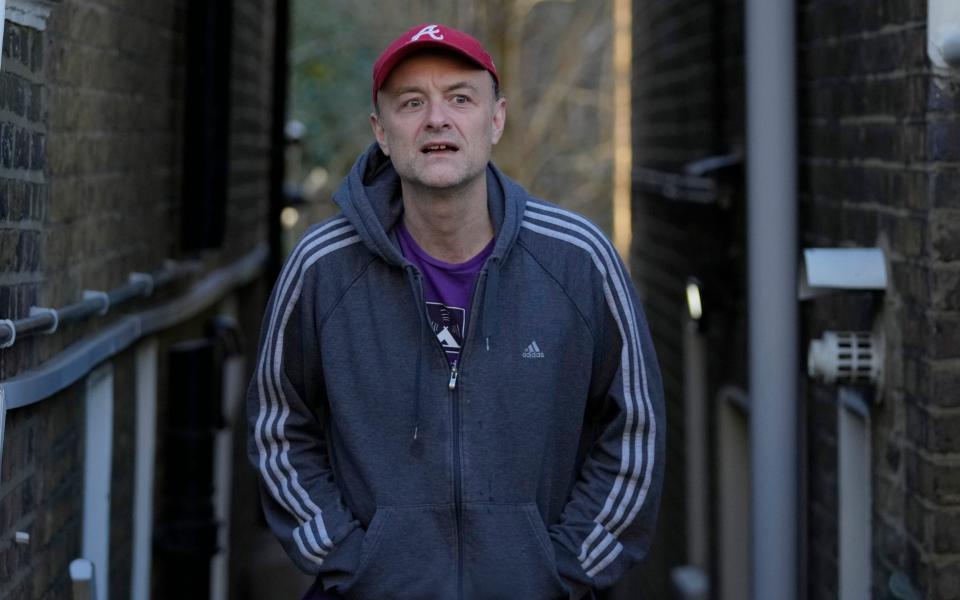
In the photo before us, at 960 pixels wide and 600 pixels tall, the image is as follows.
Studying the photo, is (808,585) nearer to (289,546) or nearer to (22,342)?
(289,546)

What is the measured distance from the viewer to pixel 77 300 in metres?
4.36

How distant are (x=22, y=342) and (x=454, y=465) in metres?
1.15

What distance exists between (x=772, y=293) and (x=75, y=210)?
2.04 meters

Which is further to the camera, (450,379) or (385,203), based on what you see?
(385,203)

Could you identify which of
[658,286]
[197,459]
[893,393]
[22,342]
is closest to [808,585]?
[893,393]

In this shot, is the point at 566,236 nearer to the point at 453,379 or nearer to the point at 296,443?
the point at 453,379

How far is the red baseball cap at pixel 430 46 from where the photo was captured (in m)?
3.18

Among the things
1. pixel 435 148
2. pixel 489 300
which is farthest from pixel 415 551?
pixel 435 148

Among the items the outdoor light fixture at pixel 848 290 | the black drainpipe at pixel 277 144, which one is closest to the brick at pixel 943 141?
the outdoor light fixture at pixel 848 290

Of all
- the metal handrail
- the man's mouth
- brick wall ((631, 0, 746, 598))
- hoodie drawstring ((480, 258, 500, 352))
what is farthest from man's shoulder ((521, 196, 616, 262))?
brick wall ((631, 0, 746, 598))

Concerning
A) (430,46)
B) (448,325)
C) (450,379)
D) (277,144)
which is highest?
(277,144)

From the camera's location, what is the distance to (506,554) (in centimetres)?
321

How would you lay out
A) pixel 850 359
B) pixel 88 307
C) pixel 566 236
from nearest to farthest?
pixel 566 236 → pixel 850 359 → pixel 88 307

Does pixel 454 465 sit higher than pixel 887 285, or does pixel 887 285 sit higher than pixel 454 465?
pixel 887 285
